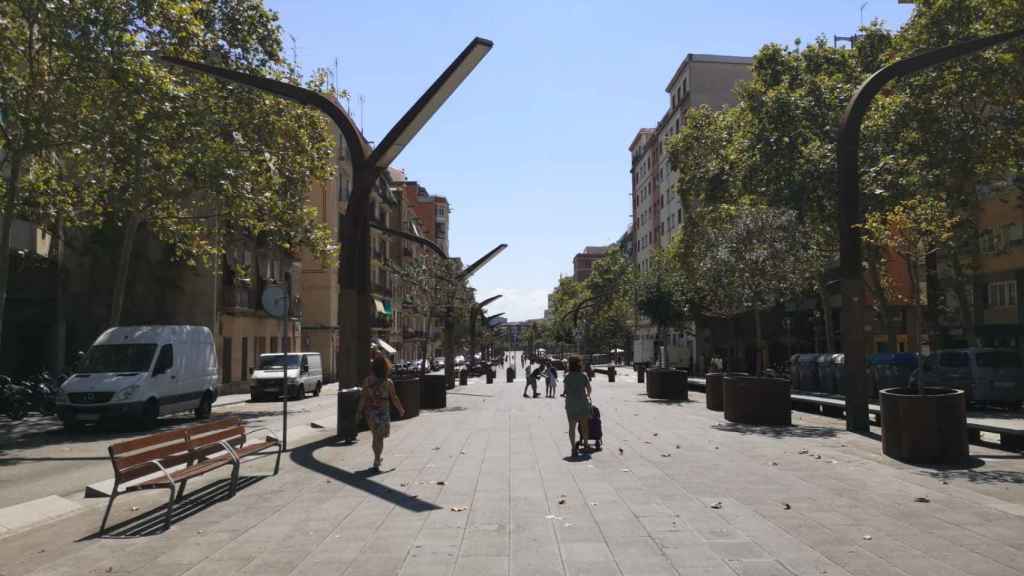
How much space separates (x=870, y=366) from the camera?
29.8 meters

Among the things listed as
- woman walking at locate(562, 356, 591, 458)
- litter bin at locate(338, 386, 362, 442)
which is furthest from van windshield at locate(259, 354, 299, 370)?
woman walking at locate(562, 356, 591, 458)

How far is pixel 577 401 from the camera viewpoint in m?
12.5

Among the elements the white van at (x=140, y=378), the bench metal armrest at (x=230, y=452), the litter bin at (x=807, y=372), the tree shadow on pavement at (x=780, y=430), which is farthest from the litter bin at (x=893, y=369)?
the bench metal armrest at (x=230, y=452)

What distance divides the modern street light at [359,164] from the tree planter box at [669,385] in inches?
563

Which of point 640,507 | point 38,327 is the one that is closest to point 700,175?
point 38,327

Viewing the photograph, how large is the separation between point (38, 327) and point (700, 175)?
26.3m

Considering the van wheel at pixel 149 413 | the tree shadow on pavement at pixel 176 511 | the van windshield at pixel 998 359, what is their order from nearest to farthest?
the tree shadow on pavement at pixel 176 511 → the van wheel at pixel 149 413 → the van windshield at pixel 998 359

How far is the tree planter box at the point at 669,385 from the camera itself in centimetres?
2734

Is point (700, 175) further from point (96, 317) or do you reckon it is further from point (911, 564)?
point (911, 564)

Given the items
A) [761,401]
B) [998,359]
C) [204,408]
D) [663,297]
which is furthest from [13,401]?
[663,297]

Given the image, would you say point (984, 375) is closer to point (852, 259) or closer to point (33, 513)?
point (852, 259)

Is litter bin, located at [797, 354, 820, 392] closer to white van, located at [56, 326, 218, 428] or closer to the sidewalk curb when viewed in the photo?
white van, located at [56, 326, 218, 428]

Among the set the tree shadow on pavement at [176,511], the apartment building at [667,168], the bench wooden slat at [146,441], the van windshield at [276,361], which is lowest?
the tree shadow on pavement at [176,511]

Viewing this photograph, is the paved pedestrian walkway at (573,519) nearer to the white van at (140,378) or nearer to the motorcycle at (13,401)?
the white van at (140,378)
